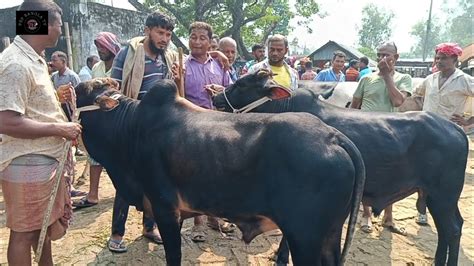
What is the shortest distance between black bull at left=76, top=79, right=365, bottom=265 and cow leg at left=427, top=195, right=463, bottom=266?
131 centimetres

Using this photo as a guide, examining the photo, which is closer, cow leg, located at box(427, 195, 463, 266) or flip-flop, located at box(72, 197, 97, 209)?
cow leg, located at box(427, 195, 463, 266)

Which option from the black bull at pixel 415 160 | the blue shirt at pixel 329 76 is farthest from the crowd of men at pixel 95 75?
the blue shirt at pixel 329 76

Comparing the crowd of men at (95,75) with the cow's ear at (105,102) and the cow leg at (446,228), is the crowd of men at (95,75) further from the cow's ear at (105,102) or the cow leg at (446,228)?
the cow leg at (446,228)

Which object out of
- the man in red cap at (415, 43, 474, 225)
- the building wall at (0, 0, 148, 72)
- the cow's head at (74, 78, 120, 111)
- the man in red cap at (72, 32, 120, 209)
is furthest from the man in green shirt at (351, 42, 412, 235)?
the building wall at (0, 0, 148, 72)

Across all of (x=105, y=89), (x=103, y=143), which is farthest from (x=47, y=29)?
(x=103, y=143)

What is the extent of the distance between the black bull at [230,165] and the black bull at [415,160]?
3.31ft

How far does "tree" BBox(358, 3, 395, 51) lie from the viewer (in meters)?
71.9

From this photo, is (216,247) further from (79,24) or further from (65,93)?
(79,24)

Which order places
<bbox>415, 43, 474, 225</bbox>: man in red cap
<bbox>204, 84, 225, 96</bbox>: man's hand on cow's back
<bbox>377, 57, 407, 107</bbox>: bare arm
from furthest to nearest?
<bbox>415, 43, 474, 225</bbox>: man in red cap < <bbox>377, 57, 407, 107</bbox>: bare arm < <bbox>204, 84, 225, 96</bbox>: man's hand on cow's back

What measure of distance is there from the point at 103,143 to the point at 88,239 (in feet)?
4.48

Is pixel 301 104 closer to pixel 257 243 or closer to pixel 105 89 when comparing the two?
pixel 257 243

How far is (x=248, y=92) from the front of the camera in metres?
3.75

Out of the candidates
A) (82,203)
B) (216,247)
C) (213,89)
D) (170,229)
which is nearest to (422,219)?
(216,247)

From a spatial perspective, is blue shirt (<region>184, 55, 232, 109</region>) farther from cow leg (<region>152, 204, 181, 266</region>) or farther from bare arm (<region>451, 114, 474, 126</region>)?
bare arm (<region>451, 114, 474, 126</region>)
